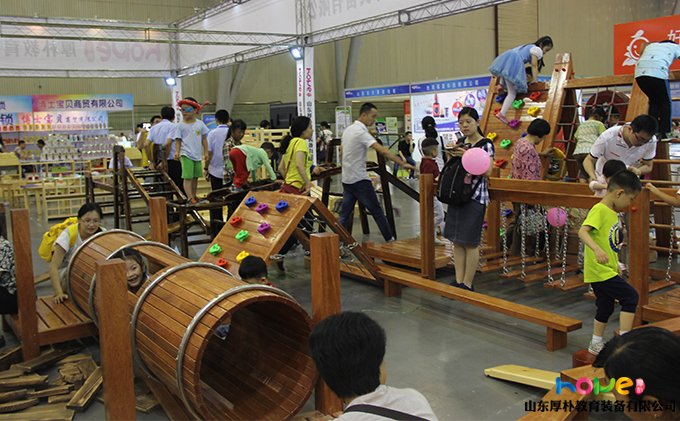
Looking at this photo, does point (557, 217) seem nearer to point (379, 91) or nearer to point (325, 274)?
point (325, 274)

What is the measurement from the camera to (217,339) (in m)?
4.10

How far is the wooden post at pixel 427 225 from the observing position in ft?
18.4

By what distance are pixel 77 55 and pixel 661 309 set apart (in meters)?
14.7

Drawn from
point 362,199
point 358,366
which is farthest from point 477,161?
point 358,366

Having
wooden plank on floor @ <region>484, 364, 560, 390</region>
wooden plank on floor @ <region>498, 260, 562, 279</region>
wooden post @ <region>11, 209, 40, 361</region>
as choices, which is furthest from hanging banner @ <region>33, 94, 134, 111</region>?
wooden plank on floor @ <region>484, 364, 560, 390</region>

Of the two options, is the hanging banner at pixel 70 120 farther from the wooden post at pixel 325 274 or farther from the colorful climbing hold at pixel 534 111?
the wooden post at pixel 325 274

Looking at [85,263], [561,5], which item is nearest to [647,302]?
[85,263]

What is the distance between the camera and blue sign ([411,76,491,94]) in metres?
14.0

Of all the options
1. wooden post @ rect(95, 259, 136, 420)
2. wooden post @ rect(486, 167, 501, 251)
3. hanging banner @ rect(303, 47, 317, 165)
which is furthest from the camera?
hanging banner @ rect(303, 47, 317, 165)

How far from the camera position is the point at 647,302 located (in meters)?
4.27

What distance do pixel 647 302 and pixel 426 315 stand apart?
5.28ft

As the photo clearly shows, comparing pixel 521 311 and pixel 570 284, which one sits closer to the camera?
pixel 521 311

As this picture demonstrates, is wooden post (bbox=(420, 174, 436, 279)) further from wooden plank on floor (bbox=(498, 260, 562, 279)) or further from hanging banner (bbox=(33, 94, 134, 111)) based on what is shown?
hanging banner (bbox=(33, 94, 134, 111))

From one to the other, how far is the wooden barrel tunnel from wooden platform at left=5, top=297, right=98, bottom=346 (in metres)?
0.20
